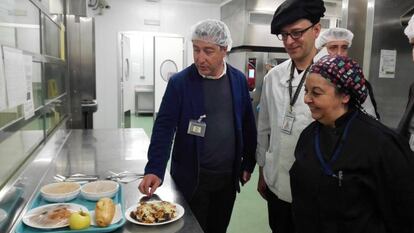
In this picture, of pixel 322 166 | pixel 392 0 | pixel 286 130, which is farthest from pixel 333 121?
pixel 392 0

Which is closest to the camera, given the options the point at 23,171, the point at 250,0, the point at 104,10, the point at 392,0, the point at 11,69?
the point at 11,69

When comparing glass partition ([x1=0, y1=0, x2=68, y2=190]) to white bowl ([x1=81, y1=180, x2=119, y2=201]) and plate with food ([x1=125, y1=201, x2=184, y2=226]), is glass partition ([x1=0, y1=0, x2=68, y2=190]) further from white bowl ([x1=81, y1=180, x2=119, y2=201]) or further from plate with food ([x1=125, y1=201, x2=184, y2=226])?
plate with food ([x1=125, y1=201, x2=184, y2=226])

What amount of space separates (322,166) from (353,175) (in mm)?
103

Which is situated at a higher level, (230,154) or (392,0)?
(392,0)

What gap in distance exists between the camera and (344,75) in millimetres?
1063

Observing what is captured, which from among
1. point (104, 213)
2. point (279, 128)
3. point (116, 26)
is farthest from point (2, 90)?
point (116, 26)

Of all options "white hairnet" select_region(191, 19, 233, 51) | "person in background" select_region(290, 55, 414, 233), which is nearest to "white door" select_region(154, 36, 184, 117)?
"white hairnet" select_region(191, 19, 233, 51)

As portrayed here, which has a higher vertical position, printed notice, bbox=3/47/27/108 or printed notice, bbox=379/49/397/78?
printed notice, bbox=379/49/397/78

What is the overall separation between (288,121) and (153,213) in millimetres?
691

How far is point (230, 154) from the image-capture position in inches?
62.2

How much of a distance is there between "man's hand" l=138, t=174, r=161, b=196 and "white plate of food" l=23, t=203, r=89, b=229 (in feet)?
0.88

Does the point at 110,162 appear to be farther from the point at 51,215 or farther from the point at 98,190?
the point at 51,215

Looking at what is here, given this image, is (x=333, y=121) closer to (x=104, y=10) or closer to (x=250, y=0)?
(x=250, y=0)

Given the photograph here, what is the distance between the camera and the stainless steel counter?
1146 millimetres
